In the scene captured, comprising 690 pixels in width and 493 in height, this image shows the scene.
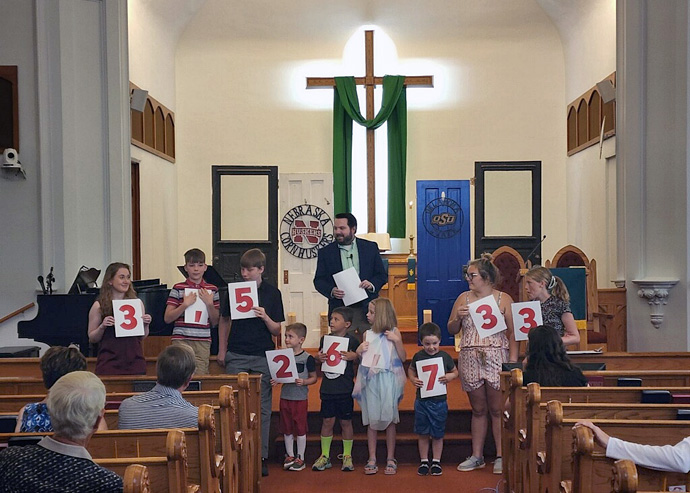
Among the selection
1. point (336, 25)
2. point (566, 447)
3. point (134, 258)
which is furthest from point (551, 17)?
point (566, 447)

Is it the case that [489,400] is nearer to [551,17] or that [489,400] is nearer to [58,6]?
[58,6]

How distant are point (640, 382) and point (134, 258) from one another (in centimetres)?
703

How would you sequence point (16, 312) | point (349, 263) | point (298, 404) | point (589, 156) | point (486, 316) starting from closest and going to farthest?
point (486, 316) < point (298, 404) < point (349, 263) < point (16, 312) < point (589, 156)

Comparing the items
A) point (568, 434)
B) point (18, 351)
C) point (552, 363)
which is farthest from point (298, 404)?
point (18, 351)

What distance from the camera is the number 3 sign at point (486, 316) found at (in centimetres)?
526

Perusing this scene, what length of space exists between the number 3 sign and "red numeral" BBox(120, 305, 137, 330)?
2070mm

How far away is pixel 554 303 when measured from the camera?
5.29 meters

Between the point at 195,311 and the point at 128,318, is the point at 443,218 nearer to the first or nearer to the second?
the point at 195,311

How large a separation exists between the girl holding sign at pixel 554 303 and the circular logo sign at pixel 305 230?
524cm

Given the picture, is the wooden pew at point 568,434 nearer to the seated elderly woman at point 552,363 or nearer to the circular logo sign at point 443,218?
the seated elderly woman at point 552,363

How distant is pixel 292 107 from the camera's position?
1228 centimetres

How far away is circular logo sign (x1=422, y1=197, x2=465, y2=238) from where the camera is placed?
10.4 meters

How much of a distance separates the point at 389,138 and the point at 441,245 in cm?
250

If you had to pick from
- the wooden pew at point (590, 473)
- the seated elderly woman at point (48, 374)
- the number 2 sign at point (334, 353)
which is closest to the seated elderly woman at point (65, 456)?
the seated elderly woman at point (48, 374)
